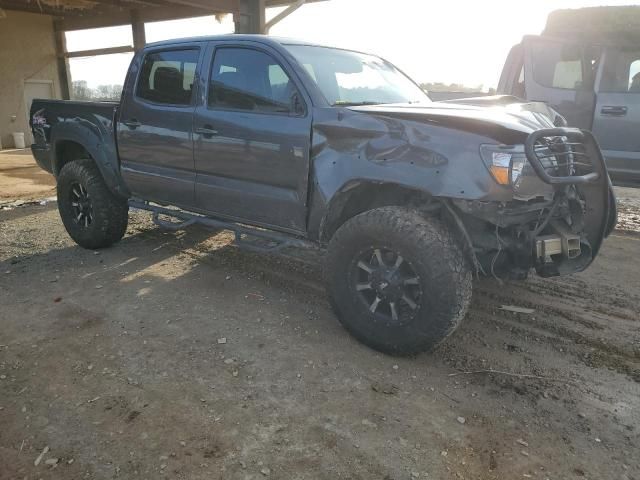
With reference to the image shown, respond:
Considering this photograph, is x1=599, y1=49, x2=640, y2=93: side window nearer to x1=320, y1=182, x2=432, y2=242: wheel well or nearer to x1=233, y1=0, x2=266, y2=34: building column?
x1=320, y1=182, x2=432, y2=242: wheel well

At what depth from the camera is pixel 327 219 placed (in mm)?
3410

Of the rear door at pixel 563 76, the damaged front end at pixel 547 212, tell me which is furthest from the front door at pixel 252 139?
the rear door at pixel 563 76

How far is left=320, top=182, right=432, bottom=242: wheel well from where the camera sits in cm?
326

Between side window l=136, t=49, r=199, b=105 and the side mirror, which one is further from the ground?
side window l=136, t=49, r=199, b=105

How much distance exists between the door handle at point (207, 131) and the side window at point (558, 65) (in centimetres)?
438

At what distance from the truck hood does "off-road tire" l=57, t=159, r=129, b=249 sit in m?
2.95

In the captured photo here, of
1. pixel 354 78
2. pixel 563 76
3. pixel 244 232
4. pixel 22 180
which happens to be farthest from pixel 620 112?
pixel 22 180

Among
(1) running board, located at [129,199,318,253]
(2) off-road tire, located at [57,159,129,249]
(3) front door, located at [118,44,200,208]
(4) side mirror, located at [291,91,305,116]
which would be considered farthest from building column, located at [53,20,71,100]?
(4) side mirror, located at [291,91,305,116]

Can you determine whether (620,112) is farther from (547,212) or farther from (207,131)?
(207,131)

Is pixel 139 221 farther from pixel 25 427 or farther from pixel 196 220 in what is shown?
pixel 25 427

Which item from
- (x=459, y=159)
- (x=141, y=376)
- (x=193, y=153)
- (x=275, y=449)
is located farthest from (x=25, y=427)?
(x=459, y=159)

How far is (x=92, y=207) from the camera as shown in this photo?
501cm

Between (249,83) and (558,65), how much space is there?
435 centimetres

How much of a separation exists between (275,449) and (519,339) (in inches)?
74.9
